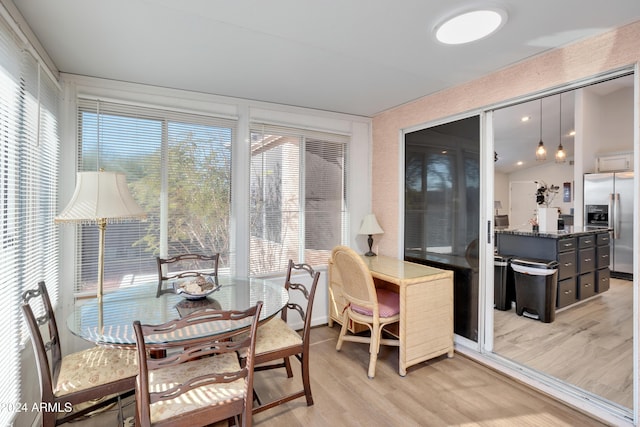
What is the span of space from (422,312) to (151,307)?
80.3 inches

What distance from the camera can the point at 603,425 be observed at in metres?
1.91

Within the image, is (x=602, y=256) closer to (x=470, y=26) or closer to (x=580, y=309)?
(x=580, y=309)

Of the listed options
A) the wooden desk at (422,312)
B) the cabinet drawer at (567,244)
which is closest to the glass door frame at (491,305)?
the wooden desk at (422,312)

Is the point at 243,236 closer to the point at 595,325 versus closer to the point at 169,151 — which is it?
the point at 169,151

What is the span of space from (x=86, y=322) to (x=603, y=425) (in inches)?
124

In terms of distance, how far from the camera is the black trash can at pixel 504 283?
3922 mm

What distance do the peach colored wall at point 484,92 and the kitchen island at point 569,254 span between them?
177 centimetres

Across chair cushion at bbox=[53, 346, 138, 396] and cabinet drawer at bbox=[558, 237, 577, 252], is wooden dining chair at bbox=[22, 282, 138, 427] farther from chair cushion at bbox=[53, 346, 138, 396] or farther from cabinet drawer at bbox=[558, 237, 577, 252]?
cabinet drawer at bbox=[558, 237, 577, 252]

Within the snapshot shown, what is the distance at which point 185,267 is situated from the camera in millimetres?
2891

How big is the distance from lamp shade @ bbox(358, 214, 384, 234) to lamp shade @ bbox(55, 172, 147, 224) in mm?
2380

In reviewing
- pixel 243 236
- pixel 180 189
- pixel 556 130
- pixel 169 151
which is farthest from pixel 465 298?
pixel 556 130

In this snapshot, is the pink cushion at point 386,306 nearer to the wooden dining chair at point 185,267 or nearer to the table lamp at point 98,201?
the wooden dining chair at point 185,267

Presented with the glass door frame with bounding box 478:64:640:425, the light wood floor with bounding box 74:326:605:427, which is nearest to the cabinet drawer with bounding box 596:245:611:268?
the glass door frame with bounding box 478:64:640:425

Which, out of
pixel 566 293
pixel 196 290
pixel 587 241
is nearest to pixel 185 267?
pixel 196 290
